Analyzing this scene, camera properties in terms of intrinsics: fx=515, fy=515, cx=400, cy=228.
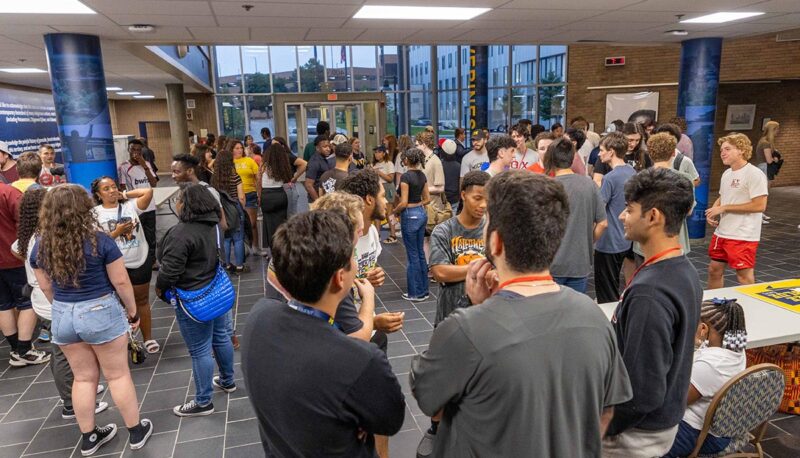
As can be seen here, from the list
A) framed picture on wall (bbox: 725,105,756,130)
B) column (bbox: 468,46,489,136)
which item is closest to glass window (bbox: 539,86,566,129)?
column (bbox: 468,46,489,136)

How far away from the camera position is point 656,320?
5.35ft

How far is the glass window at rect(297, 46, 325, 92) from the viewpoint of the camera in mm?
16594

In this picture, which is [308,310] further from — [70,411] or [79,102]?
[79,102]

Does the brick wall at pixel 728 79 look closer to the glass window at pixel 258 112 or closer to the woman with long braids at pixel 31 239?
the glass window at pixel 258 112

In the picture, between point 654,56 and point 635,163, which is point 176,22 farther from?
point 654,56

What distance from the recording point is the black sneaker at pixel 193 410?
3.40m

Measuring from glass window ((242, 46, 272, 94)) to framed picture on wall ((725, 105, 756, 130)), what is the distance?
12.8 metres

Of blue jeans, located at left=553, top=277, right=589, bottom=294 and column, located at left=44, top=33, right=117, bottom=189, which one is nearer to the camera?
blue jeans, located at left=553, top=277, right=589, bottom=294

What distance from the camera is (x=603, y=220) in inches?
138

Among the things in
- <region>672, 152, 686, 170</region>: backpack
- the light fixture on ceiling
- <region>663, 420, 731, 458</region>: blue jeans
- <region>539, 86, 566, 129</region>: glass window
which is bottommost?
<region>663, 420, 731, 458</region>: blue jeans

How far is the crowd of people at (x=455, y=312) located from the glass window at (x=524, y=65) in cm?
1074

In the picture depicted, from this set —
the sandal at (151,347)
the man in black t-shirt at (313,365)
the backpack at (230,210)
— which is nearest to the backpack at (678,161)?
the man in black t-shirt at (313,365)

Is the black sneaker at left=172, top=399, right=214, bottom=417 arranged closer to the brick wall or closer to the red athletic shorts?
the red athletic shorts

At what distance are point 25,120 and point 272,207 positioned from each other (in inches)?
314
